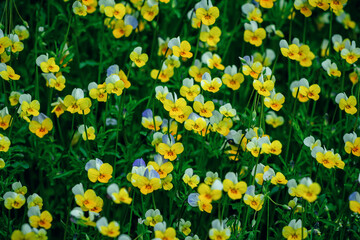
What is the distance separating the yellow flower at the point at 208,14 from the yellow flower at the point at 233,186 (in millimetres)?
754

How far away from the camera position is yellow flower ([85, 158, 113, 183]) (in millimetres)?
1711

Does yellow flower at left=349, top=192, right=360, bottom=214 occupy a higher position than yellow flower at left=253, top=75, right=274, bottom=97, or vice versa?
yellow flower at left=253, top=75, right=274, bottom=97

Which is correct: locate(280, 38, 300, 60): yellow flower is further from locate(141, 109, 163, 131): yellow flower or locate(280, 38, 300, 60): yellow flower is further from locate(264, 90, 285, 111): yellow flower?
locate(141, 109, 163, 131): yellow flower

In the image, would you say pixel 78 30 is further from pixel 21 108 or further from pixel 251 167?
pixel 251 167

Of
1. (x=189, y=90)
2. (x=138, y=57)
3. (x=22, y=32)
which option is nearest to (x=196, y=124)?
(x=189, y=90)

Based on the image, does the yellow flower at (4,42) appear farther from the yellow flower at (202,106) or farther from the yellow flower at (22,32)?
the yellow flower at (202,106)

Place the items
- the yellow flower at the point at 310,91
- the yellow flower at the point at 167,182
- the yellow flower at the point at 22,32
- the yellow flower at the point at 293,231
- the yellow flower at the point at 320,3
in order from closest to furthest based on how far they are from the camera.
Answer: the yellow flower at the point at 293,231 < the yellow flower at the point at 167,182 < the yellow flower at the point at 310,91 < the yellow flower at the point at 320,3 < the yellow flower at the point at 22,32

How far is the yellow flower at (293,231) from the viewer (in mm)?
1684

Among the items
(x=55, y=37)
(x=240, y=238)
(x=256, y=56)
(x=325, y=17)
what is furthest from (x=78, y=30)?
(x=325, y=17)

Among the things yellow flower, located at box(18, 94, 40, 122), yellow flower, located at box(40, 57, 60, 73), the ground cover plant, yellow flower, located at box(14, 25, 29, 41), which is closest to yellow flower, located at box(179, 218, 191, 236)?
the ground cover plant

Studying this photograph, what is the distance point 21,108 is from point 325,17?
6.24ft

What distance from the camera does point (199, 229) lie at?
204 centimetres

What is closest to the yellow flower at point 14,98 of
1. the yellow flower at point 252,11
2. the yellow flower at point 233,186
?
the yellow flower at point 233,186

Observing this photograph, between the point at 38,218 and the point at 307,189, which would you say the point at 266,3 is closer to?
the point at 307,189
